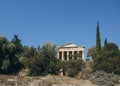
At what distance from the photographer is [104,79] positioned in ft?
172

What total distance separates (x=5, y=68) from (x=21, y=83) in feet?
22.6

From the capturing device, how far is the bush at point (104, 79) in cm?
5184

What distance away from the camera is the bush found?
51838mm

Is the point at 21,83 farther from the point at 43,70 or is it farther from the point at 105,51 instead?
the point at 105,51

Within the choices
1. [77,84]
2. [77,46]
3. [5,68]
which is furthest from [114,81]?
[77,46]

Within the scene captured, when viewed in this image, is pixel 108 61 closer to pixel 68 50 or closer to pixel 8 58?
pixel 8 58

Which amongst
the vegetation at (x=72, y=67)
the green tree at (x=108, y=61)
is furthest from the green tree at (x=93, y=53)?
the vegetation at (x=72, y=67)

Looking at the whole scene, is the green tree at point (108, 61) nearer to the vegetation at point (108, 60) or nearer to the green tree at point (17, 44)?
the vegetation at point (108, 60)

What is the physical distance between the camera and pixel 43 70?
189ft

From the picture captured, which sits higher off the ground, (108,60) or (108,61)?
(108,60)

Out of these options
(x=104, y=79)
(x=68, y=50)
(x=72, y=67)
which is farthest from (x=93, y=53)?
(x=68, y=50)

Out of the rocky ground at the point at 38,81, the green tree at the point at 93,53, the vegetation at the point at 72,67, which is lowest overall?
the rocky ground at the point at 38,81

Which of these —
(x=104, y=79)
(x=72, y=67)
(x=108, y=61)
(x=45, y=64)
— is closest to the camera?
(x=104, y=79)

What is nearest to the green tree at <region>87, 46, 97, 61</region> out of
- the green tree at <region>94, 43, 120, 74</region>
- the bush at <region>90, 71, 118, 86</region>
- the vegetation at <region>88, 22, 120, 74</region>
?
the vegetation at <region>88, 22, 120, 74</region>
